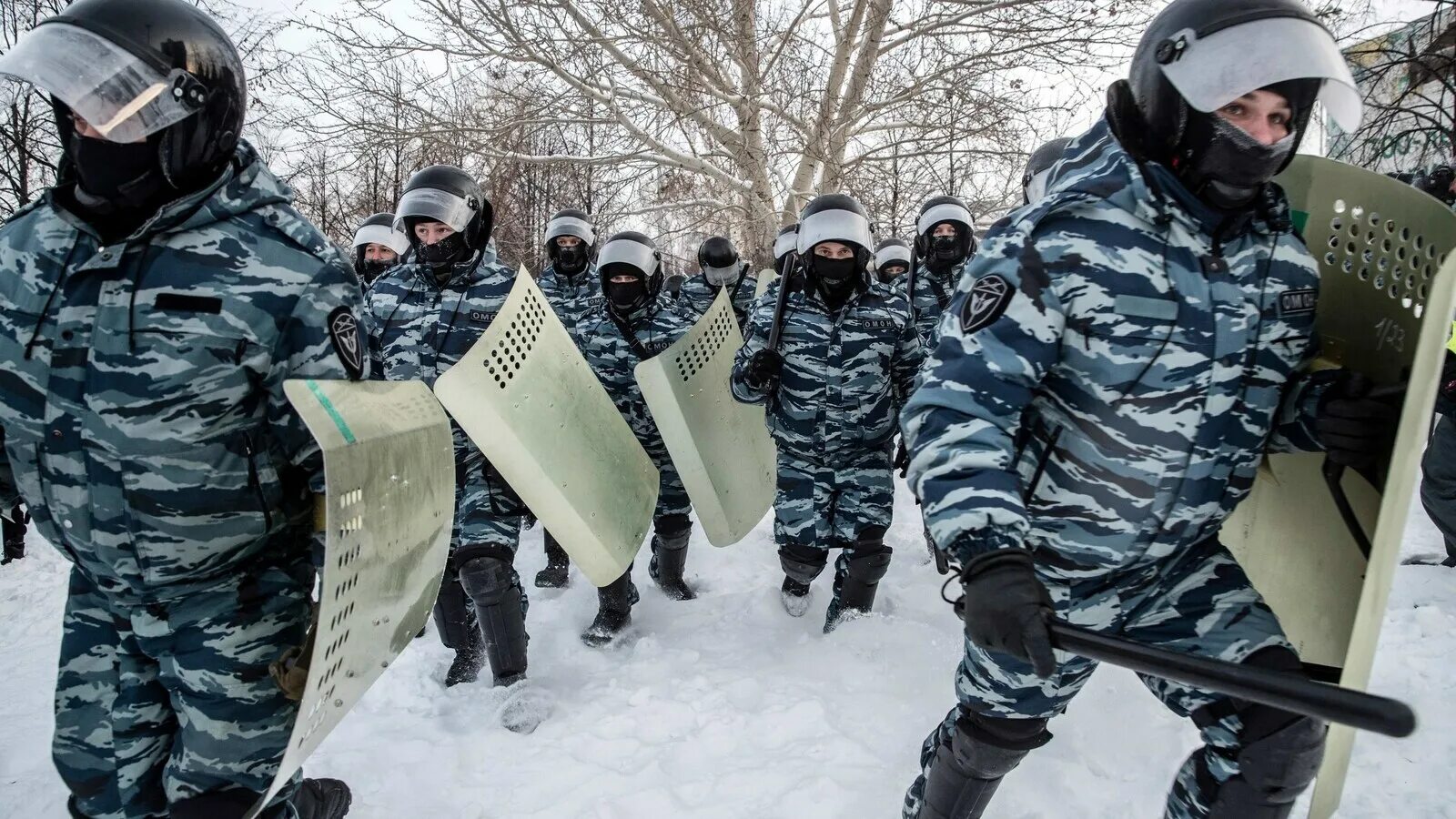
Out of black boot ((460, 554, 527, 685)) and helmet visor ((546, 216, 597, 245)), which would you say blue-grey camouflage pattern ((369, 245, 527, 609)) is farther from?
helmet visor ((546, 216, 597, 245))

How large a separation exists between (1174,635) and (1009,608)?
2.29 ft

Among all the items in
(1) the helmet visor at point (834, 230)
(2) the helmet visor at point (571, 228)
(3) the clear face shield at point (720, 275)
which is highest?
(1) the helmet visor at point (834, 230)

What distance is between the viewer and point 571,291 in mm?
5609

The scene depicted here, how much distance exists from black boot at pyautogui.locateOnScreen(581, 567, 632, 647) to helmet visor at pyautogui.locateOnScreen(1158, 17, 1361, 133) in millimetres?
3217

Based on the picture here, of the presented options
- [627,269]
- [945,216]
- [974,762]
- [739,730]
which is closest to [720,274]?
[627,269]

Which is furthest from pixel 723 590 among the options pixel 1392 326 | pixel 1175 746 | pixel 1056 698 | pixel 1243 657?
pixel 1392 326

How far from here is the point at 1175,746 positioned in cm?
278

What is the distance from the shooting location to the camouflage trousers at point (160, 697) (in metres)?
1.71

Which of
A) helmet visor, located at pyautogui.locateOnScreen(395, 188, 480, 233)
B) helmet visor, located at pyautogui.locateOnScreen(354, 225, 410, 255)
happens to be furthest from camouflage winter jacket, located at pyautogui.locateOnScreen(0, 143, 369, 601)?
helmet visor, located at pyautogui.locateOnScreen(354, 225, 410, 255)

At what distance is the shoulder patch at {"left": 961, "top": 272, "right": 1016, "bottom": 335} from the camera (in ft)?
5.23

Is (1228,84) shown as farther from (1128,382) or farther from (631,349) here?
(631,349)

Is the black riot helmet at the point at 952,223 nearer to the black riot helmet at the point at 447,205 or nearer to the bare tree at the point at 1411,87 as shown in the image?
the black riot helmet at the point at 447,205

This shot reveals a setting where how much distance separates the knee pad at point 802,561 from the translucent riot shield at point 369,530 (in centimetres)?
209

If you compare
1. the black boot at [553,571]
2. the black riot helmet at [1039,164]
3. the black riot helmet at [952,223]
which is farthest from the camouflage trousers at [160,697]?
the black riot helmet at [952,223]
